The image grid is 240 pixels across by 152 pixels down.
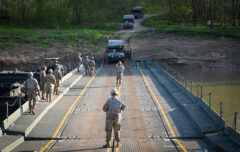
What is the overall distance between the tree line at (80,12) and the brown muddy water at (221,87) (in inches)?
974

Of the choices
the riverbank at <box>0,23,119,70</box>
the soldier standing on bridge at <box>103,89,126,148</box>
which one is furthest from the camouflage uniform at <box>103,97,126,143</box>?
the riverbank at <box>0,23,119,70</box>

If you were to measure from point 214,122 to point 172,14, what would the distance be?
231 feet

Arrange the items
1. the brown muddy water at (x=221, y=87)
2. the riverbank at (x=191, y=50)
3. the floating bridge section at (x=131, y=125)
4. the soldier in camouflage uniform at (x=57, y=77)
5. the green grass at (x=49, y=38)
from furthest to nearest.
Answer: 1. the green grass at (x=49, y=38)
2. the riverbank at (x=191, y=50)
3. the brown muddy water at (x=221, y=87)
4. the soldier in camouflage uniform at (x=57, y=77)
5. the floating bridge section at (x=131, y=125)

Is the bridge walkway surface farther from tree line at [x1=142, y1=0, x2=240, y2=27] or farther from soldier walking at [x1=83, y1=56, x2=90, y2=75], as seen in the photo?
tree line at [x1=142, y1=0, x2=240, y2=27]

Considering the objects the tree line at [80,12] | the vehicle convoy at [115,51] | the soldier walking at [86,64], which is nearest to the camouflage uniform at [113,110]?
the soldier walking at [86,64]

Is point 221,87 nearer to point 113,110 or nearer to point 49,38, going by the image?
point 113,110

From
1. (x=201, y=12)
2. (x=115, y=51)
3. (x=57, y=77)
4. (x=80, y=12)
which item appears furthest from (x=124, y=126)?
(x=201, y=12)

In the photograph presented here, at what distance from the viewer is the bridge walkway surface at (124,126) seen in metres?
14.6

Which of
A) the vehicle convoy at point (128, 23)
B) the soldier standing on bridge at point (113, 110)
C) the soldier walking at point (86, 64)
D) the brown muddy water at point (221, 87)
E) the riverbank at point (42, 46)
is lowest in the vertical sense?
the brown muddy water at point (221, 87)

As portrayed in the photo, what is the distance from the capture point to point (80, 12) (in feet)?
267

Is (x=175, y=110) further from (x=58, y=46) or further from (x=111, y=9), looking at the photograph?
(x=111, y=9)

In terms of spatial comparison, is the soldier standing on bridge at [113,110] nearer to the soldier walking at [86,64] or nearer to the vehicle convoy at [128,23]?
the soldier walking at [86,64]

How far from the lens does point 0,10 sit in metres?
76.3

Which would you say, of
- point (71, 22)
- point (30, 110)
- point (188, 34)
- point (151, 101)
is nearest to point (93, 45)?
point (188, 34)
